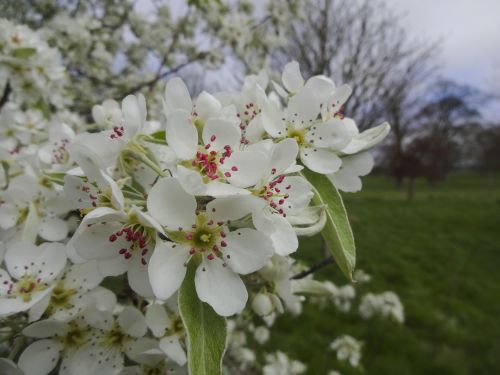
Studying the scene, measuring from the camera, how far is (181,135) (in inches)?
37.1

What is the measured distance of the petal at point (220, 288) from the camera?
34.6 inches

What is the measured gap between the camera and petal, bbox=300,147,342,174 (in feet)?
3.71

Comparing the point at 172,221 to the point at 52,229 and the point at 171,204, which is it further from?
the point at 52,229

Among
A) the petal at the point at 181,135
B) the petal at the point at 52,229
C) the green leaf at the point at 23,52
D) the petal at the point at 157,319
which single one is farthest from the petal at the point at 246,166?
the green leaf at the point at 23,52

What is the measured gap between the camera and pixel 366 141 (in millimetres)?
1234

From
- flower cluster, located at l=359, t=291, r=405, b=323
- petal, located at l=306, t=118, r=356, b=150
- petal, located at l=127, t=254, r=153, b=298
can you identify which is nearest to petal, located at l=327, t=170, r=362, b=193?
petal, located at l=306, t=118, r=356, b=150

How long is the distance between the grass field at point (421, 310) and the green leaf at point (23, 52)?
2.23 meters

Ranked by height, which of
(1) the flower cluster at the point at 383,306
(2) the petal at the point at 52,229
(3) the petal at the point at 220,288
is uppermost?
(3) the petal at the point at 220,288

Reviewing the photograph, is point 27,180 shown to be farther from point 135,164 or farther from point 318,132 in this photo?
point 318,132

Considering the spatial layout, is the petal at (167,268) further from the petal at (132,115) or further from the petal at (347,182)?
the petal at (347,182)

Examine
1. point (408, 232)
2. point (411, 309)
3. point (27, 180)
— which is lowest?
point (408, 232)

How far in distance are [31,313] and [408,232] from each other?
10.9m

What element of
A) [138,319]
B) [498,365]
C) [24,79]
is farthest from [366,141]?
[498,365]

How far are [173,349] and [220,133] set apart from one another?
643mm
